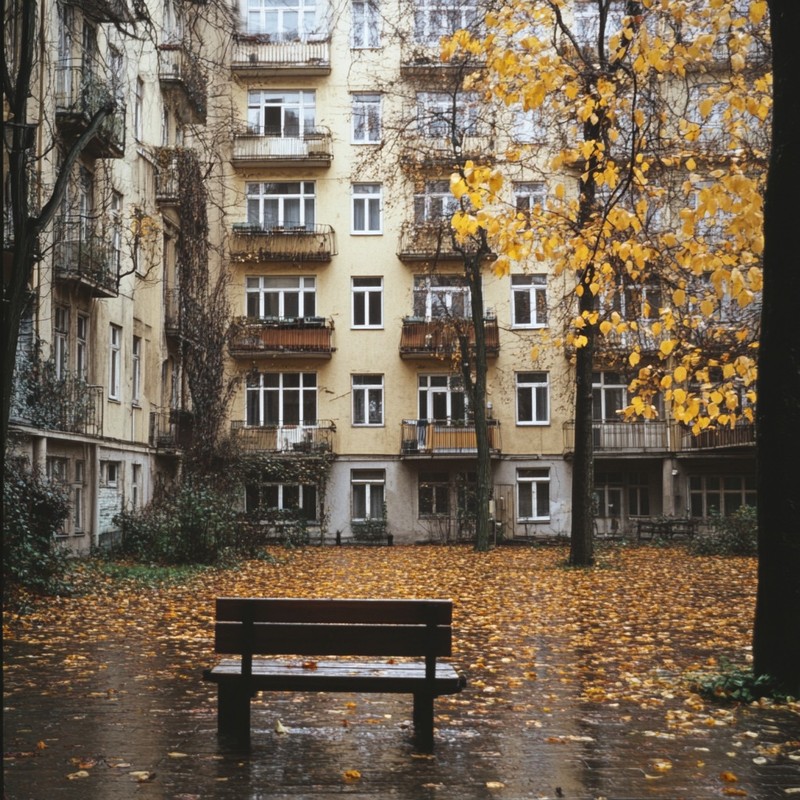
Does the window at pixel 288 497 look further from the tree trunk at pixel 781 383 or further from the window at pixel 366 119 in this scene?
the tree trunk at pixel 781 383

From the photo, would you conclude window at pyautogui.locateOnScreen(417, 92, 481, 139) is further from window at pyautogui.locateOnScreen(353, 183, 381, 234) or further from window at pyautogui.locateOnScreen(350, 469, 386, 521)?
window at pyautogui.locateOnScreen(350, 469, 386, 521)

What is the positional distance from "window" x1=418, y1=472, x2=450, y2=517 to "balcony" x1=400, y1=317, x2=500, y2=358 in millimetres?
4802

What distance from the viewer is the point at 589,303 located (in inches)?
938

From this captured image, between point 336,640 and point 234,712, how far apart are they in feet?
2.96

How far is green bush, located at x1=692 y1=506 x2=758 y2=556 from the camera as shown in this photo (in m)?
30.3

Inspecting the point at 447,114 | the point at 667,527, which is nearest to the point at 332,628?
the point at 667,527

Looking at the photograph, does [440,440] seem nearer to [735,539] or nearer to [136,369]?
[136,369]

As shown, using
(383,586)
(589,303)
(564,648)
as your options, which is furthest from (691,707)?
(589,303)

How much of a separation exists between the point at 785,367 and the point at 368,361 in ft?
112

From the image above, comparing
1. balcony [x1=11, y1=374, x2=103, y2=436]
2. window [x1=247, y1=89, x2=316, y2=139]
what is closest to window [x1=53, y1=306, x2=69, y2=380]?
balcony [x1=11, y1=374, x2=103, y2=436]

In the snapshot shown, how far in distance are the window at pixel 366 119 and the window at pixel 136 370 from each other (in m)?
14.2

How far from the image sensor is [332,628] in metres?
6.84

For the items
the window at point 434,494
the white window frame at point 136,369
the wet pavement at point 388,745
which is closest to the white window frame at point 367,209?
the window at point 434,494

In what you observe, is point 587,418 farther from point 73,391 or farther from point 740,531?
point 73,391
